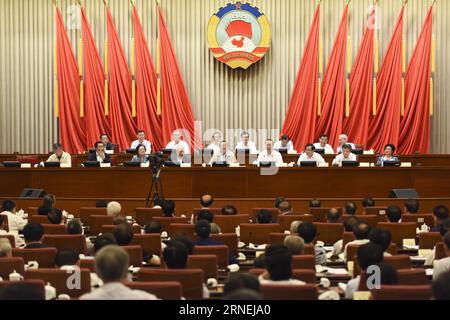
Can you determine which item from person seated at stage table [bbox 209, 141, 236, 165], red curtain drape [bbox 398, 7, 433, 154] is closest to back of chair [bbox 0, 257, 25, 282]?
person seated at stage table [bbox 209, 141, 236, 165]

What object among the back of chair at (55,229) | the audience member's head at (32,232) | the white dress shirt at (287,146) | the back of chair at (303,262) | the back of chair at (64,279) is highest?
the white dress shirt at (287,146)

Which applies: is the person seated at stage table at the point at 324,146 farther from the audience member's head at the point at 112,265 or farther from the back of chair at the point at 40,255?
the audience member's head at the point at 112,265

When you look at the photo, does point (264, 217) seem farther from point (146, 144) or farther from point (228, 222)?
point (146, 144)

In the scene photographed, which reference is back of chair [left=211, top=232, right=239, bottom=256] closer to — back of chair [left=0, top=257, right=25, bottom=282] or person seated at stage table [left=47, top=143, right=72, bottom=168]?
back of chair [left=0, top=257, right=25, bottom=282]

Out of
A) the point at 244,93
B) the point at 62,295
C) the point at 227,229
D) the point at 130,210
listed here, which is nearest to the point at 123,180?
the point at 130,210

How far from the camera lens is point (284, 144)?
15.3 metres

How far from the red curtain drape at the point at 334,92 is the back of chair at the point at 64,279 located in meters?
11.9

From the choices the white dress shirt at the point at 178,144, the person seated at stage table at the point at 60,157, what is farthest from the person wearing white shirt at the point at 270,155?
the person seated at stage table at the point at 60,157

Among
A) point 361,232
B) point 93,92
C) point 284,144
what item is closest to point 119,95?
point 93,92

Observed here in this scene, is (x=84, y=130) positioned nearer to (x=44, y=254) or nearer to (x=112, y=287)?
(x=44, y=254)

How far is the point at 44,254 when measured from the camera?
6180 mm

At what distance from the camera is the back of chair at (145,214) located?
979cm

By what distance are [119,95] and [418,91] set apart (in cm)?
675

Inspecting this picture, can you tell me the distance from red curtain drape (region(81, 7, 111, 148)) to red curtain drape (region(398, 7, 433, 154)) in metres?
6.79
